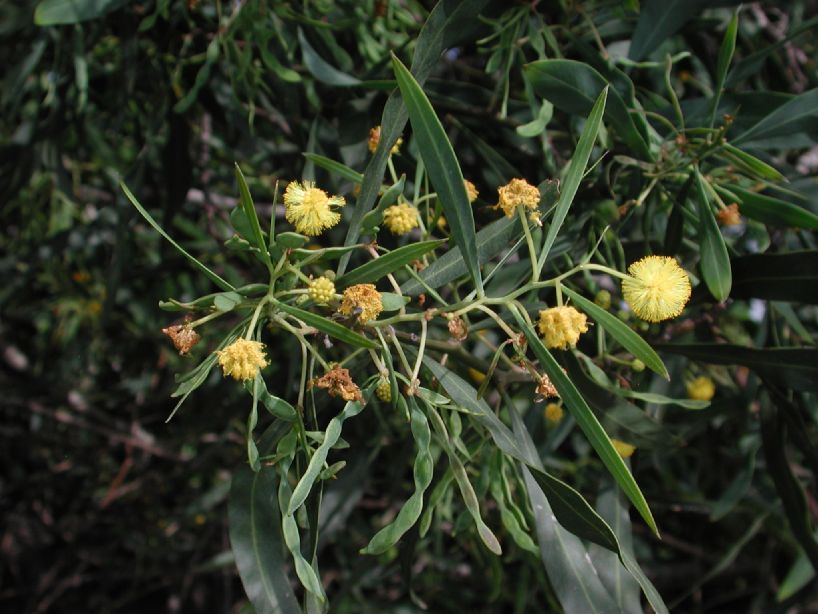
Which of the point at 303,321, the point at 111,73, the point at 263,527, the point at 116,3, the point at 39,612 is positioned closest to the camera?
the point at 303,321

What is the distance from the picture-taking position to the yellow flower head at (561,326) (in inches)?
30.4

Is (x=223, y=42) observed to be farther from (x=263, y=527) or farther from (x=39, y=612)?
(x=39, y=612)

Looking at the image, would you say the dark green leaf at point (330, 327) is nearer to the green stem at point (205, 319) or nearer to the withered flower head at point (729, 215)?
the green stem at point (205, 319)

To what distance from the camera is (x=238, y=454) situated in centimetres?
221

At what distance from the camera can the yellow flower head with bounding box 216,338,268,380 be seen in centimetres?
Result: 76

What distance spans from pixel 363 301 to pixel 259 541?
0.33 metres

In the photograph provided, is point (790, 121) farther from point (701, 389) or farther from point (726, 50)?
point (701, 389)

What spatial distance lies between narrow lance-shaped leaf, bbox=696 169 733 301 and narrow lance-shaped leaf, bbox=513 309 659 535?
0.30m

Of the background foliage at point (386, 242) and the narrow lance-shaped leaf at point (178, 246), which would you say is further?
the background foliage at point (386, 242)

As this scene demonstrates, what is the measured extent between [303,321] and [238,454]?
58.6 inches

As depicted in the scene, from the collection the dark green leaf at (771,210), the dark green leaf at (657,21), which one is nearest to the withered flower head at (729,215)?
the dark green leaf at (771,210)

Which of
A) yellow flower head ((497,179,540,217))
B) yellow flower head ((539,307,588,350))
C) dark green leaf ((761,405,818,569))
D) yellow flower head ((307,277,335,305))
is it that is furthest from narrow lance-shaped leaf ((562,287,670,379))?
dark green leaf ((761,405,818,569))

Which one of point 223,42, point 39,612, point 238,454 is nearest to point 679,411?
point 223,42

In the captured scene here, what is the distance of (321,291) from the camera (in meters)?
0.80
